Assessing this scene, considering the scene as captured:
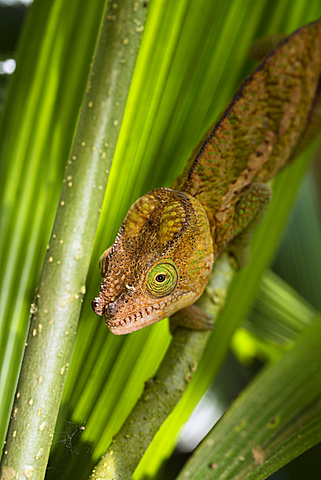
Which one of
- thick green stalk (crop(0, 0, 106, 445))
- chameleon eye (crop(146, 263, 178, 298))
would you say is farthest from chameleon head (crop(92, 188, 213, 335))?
thick green stalk (crop(0, 0, 106, 445))

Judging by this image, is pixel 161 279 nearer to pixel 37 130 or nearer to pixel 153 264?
pixel 153 264

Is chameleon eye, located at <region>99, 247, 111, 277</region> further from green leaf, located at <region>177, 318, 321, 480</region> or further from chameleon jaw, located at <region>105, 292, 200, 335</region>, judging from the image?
green leaf, located at <region>177, 318, 321, 480</region>

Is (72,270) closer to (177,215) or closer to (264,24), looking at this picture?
(177,215)

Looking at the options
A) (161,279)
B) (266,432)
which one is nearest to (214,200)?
(161,279)

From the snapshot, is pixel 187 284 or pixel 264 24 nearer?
pixel 187 284

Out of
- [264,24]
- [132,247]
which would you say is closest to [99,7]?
[264,24]

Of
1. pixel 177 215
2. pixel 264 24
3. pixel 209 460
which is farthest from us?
pixel 264 24

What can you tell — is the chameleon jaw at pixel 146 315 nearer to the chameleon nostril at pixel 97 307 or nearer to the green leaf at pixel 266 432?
the chameleon nostril at pixel 97 307
